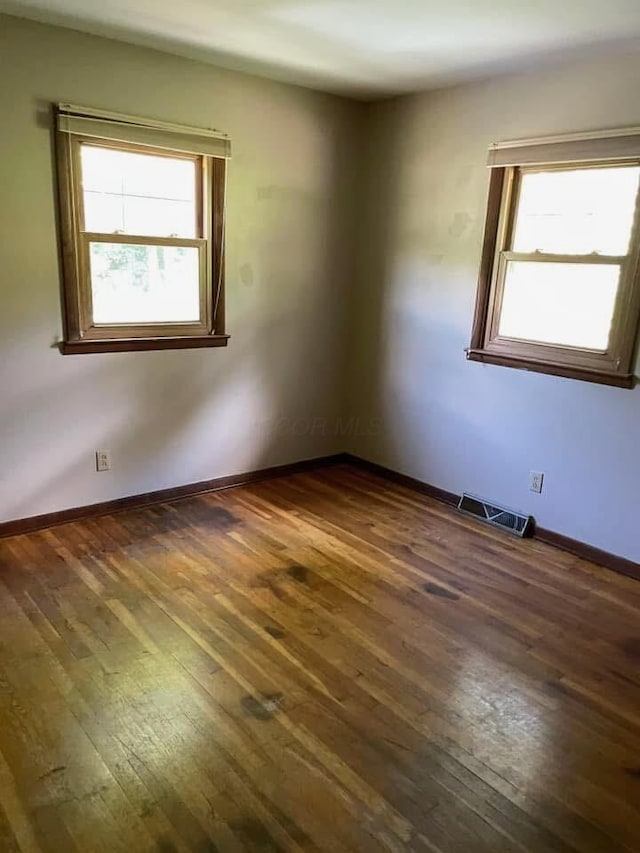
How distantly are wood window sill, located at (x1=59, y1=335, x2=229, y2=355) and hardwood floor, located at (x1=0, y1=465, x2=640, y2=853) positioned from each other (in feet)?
3.23

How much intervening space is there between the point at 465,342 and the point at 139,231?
202cm

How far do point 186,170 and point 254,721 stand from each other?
9.75ft

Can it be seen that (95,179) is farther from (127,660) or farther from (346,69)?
(127,660)

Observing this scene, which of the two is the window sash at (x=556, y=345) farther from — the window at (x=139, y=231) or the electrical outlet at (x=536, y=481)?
the window at (x=139, y=231)

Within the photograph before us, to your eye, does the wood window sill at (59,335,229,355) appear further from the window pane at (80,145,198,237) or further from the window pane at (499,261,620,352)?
the window pane at (499,261,620,352)

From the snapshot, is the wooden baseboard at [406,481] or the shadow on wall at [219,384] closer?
the shadow on wall at [219,384]

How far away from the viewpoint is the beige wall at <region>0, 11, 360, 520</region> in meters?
3.16

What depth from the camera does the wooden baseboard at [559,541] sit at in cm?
333

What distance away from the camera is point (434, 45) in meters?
3.07

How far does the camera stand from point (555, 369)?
3.49 metres

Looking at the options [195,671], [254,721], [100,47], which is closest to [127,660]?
[195,671]

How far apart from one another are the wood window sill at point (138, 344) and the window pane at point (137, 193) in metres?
0.59

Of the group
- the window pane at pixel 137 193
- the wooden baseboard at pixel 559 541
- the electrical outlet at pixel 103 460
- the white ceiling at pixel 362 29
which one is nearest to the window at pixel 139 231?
the window pane at pixel 137 193

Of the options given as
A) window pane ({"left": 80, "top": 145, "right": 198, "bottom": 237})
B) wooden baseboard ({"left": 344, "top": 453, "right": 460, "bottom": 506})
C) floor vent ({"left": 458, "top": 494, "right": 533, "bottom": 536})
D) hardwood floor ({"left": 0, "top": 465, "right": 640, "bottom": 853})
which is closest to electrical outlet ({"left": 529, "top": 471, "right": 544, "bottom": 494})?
floor vent ({"left": 458, "top": 494, "right": 533, "bottom": 536})
